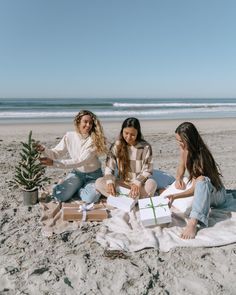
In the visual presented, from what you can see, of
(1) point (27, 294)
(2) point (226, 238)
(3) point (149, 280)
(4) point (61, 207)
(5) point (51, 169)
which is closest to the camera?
(1) point (27, 294)

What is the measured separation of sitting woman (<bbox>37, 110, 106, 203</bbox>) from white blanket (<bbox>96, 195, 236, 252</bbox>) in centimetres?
76

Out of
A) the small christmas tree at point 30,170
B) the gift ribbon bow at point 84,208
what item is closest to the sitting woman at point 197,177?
the gift ribbon bow at point 84,208

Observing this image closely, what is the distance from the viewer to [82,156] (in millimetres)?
4617

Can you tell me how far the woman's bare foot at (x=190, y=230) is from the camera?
358 cm

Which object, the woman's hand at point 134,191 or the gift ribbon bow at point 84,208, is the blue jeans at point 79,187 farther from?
the woman's hand at point 134,191

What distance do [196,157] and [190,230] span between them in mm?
833

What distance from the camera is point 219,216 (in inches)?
163

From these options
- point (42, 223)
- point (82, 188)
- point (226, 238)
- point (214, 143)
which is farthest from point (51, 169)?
point (214, 143)

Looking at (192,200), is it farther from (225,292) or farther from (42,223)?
(42,223)

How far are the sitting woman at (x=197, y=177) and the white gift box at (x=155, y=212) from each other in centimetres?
20

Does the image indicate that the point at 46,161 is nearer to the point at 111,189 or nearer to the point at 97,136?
the point at 97,136

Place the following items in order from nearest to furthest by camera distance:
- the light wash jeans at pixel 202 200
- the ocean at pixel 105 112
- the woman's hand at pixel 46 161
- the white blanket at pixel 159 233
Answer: the white blanket at pixel 159 233
the light wash jeans at pixel 202 200
the woman's hand at pixel 46 161
the ocean at pixel 105 112

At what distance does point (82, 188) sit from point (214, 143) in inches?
249

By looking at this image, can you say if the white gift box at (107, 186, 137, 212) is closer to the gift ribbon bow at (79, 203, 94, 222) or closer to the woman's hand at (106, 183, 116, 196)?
the woman's hand at (106, 183, 116, 196)
